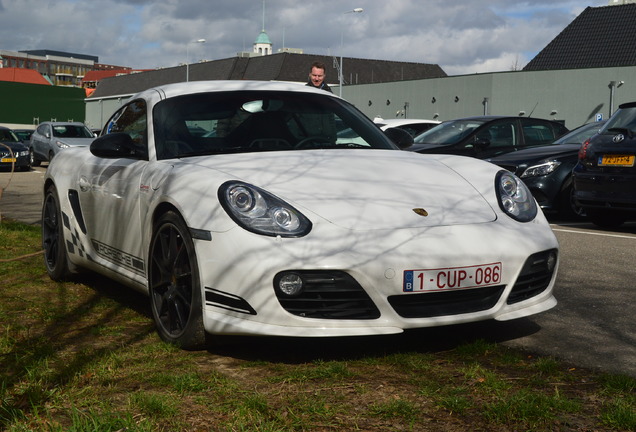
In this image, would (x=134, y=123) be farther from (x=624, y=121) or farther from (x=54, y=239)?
(x=624, y=121)

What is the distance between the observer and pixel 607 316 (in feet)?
16.3

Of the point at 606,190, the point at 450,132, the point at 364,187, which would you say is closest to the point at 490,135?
the point at 450,132

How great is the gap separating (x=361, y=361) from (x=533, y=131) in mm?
10051

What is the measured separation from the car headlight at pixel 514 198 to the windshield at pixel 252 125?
36.0 inches

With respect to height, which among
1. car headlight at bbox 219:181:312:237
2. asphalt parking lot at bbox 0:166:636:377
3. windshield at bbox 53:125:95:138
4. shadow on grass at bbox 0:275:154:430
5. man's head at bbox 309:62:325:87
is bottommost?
shadow on grass at bbox 0:275:154:430

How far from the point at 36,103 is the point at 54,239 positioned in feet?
237

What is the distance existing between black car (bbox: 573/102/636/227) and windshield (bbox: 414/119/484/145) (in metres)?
3.48

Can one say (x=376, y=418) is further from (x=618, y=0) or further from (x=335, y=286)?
(x=618, y=0)

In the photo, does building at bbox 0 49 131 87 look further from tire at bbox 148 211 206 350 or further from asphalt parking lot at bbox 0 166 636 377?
tire at bbox 148 211 206 350

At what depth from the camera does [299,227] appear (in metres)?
3.81

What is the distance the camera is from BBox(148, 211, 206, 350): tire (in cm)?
402

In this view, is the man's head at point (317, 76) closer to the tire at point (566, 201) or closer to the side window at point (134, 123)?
the tire at point (566, 201)

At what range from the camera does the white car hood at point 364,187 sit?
3936 millimetres

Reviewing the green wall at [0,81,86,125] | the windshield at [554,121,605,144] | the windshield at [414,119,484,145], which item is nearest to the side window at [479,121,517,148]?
the windshield at [414,119,484,145]
